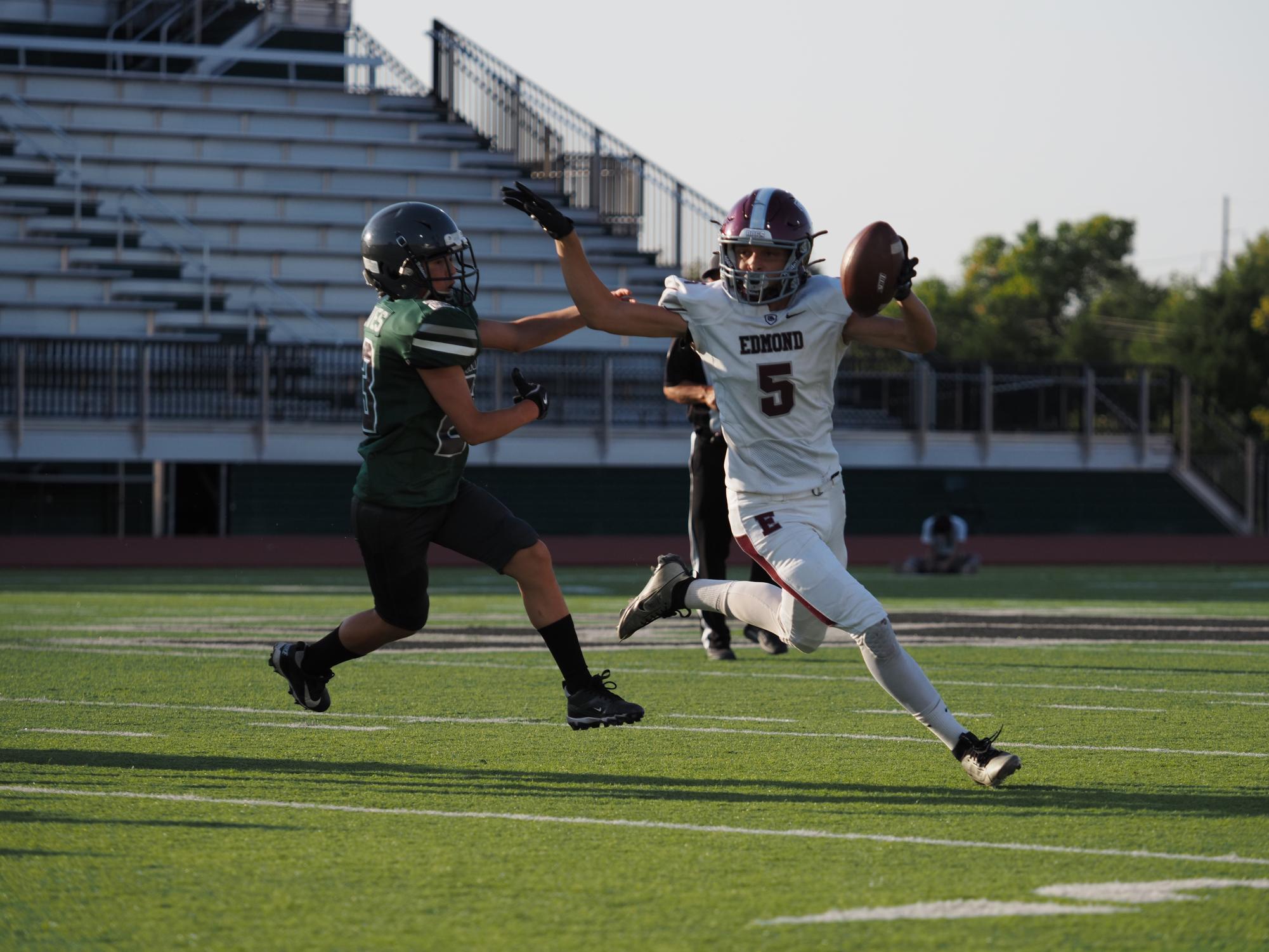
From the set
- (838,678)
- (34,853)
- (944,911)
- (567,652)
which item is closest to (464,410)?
(567,652)

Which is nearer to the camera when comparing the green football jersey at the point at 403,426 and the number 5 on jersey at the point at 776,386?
the number 5 on jersey at the point at 776,386

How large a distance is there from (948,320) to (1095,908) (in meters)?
108

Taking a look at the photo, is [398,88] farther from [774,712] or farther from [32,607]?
[774,712]

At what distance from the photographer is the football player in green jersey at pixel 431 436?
20.1ft

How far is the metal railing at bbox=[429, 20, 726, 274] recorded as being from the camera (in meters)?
30.0

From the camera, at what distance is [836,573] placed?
5852mm

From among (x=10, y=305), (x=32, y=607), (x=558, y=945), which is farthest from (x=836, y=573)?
(x=10, y=305)

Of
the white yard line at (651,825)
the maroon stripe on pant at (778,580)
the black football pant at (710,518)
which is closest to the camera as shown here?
the white yard line at (651,825)

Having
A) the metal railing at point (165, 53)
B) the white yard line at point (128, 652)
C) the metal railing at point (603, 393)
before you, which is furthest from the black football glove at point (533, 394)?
the metal railing at point (165, 53)

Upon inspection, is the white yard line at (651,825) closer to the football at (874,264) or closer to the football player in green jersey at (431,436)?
the football player in green jersey at (431,436)

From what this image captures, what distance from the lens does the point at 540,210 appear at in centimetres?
595

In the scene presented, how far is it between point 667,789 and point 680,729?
1463 mm

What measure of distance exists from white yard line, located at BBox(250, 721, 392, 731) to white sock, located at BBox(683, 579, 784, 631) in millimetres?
1272

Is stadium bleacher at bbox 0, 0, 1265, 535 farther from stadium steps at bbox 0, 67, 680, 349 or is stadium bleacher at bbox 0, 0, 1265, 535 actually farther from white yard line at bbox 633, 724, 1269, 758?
white yard line at bbox 633, 724, 1269, 758
